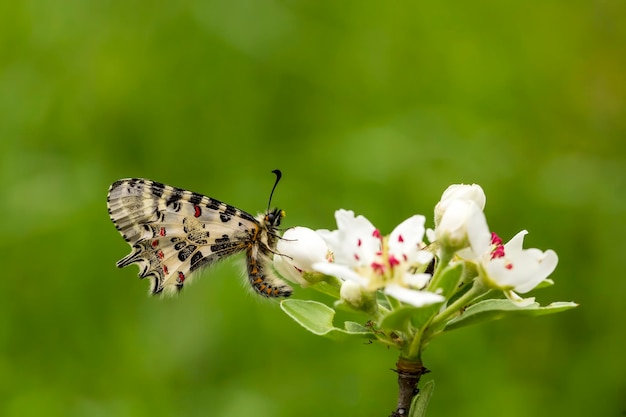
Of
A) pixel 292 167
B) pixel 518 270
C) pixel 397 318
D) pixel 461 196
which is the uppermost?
pixel 292 167

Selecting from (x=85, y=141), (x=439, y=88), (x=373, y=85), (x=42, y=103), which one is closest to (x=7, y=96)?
(x=42, y=103)

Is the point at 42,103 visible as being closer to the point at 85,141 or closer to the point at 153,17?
the point at 85,141

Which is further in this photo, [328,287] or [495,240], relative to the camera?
[328,287]

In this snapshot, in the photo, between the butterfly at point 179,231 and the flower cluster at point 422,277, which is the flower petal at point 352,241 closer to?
the flower cluster at point 422,277

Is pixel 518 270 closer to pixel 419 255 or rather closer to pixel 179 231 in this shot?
pixel 419 255

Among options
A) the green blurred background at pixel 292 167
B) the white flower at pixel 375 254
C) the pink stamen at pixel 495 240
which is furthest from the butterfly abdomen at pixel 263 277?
the green blurred background at pixel 292 167

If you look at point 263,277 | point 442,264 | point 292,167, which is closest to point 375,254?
point 442,264
